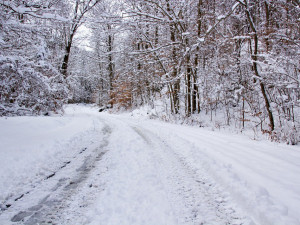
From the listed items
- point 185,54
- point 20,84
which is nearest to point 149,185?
point 20,84

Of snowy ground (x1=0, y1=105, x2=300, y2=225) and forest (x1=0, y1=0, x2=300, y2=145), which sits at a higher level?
forest (x1=0, y1=0, x2=300, y2=145)

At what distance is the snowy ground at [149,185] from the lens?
1995mm

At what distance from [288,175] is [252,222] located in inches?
54.4

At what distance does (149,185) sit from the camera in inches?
106

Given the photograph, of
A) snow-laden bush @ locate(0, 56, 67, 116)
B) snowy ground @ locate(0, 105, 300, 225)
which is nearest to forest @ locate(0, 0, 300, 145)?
snow-laden bush @ locate(0, 56, 67, 116)

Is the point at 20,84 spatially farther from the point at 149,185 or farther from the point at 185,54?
the point at 185,54

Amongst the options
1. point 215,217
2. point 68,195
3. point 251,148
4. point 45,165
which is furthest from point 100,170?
point 251,148

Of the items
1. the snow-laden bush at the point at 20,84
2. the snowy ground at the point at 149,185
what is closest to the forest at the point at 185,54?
the snow-laden bush at the point at 20,84

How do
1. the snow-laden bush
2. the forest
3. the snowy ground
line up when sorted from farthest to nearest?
the forest → the snow-laden bush → the snowy ground

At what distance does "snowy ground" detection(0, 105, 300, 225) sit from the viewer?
6.55 feet

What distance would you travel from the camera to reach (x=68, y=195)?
248cm

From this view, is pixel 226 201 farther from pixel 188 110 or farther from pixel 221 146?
pixel 188 110

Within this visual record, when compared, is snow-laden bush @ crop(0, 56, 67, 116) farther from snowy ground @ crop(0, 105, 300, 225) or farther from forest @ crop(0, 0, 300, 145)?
snowy ground @ crop(0, 105, 300, 225)

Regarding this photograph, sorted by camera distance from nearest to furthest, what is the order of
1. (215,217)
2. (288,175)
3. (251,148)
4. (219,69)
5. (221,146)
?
1. (215,217)
2. (288,175)
3. (251,148)
4. (221,146)
5. (219,69)
